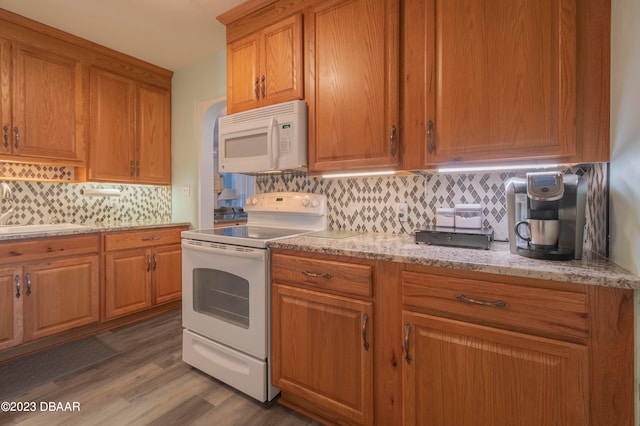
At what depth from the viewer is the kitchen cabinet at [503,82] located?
1.14 meters

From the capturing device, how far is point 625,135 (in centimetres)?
101

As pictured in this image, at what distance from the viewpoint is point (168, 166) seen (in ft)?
10.6

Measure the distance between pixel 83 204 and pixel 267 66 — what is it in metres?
2.27

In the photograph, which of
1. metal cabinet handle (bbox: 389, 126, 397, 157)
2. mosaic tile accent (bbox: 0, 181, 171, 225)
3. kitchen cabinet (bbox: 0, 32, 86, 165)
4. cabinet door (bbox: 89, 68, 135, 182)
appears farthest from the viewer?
cabinet door (bbox: 89, 68, 135, 182)

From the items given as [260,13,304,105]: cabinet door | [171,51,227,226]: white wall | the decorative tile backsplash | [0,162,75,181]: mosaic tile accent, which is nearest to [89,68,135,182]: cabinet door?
[0,162,75,181]: mosaic tile accent

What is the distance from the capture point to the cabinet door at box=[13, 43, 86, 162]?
2271mm

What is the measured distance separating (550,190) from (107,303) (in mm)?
3075

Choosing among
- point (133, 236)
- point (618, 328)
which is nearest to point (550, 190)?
point (618, 328)

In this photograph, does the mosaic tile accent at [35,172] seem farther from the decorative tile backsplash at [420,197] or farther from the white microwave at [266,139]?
the decorative tile backsplash at [420,197]

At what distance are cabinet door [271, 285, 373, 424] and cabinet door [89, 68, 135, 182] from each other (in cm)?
225

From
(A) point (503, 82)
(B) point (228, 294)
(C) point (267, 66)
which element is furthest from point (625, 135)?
(B) point (228, 294)

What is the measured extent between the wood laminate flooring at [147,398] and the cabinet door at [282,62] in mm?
1802

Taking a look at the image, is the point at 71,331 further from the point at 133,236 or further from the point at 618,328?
the point at 618,328

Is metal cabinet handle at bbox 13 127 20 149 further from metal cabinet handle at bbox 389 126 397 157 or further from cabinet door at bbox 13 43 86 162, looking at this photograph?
metal cabinet handle at bbox 389 126 397 157
